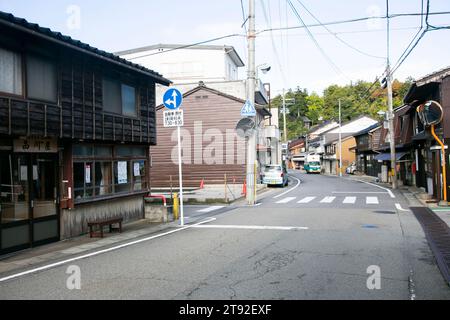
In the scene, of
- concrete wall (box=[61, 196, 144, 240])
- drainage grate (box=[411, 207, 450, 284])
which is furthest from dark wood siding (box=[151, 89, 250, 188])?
drainage grate (box=[411, 207, 450, 284])

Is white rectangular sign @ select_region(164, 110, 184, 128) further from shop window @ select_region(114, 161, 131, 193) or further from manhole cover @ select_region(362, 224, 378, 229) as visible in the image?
manhole cover @ select_region(362, 224, 378, 229)

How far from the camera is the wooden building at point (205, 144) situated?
30078mm

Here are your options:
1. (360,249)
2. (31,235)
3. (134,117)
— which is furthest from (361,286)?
(134,117)

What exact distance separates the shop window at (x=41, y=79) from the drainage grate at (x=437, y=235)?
30.3ft

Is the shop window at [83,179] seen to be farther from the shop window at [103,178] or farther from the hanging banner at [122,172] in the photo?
the hanging banner at [122,172]

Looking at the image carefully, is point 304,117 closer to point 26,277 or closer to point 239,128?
point 239,128

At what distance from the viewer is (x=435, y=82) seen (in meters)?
17.0

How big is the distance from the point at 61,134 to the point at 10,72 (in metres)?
1.82

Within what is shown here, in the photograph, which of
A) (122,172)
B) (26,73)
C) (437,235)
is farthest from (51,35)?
(437,235)

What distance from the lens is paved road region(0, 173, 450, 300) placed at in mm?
5594

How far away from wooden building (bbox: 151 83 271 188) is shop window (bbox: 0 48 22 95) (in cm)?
2170

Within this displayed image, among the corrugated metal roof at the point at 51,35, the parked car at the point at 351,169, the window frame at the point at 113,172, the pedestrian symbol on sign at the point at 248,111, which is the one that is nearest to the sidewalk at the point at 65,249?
the window frame at the point at 113,172

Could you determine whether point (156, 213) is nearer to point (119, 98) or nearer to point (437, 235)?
point (119, 98)
